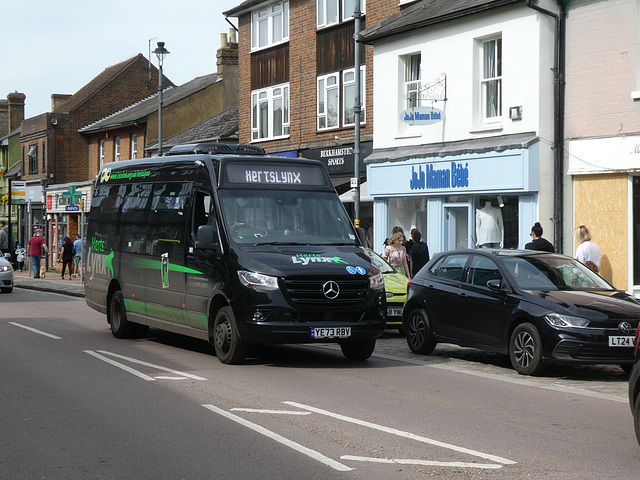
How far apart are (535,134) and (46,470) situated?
15.9 m

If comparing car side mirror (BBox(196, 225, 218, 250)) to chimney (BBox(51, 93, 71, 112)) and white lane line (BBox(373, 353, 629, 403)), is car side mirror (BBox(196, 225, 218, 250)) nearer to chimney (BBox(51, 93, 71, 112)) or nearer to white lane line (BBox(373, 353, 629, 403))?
white lane line (BBox(373, 353, 629, 403))

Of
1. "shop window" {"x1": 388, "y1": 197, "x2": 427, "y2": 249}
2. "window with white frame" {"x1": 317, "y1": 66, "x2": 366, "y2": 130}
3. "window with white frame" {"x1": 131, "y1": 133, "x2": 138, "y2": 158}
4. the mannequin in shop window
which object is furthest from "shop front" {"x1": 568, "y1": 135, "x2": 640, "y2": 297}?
"window with white frame" {"x1": 131, "y1": 133, "x2": 138, "y2": 158}

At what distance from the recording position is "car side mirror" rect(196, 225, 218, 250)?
12242 millimetres

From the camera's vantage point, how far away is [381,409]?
29.3 feet

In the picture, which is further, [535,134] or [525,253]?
[535,134]

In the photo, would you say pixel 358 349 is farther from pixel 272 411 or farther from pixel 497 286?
pixel 272 411

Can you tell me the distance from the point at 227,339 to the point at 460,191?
11626 mm

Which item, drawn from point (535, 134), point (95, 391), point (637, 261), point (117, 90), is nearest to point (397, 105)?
point (535, 134)

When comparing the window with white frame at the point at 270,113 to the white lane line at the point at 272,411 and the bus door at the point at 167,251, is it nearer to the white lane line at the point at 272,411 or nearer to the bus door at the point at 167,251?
the bus door at the point at 167,251

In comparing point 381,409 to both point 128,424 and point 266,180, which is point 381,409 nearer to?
point 128,424

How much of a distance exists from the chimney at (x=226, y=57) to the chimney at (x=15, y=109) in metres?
28.7

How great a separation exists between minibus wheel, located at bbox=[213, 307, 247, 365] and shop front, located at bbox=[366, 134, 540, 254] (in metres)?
10.2

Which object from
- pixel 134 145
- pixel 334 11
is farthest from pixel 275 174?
pixel 134 145

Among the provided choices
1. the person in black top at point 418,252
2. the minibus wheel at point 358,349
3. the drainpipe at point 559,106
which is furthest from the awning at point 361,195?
the minibus wheel at point 358,349
